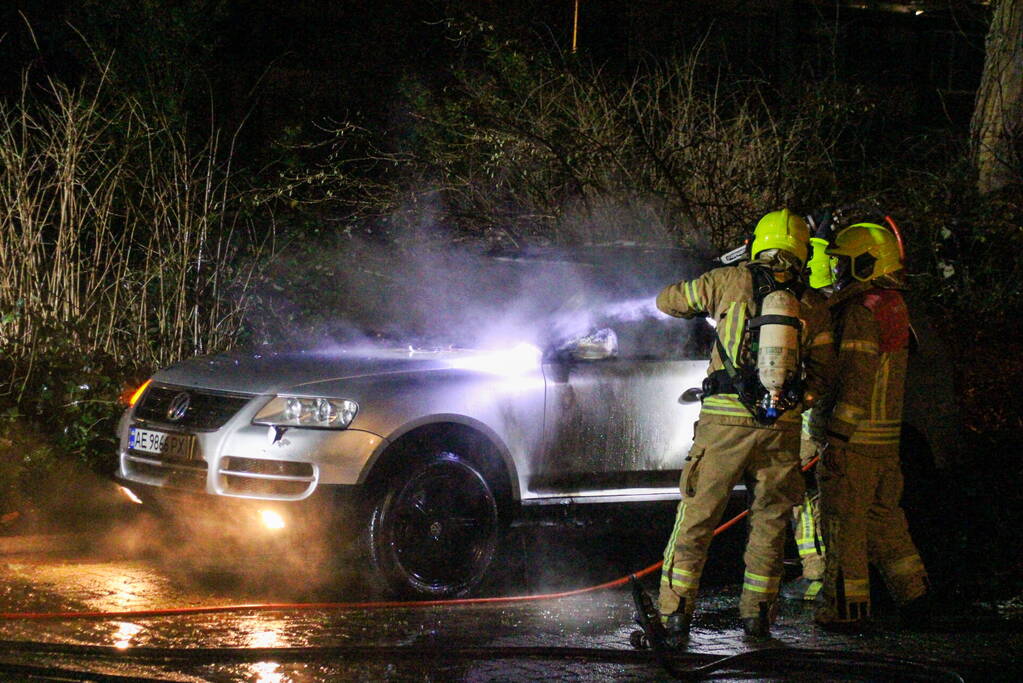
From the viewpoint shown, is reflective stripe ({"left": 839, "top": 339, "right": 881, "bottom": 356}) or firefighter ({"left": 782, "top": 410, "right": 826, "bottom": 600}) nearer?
reflective stripe ({"left": 839, "top": 339, "right": 881, "bottom": 356})

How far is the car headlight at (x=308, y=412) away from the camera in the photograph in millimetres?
5555

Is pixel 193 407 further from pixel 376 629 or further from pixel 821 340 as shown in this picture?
pixel 821 340

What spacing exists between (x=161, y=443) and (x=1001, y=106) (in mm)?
7877

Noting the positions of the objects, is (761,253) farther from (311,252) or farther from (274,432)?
(311,252)

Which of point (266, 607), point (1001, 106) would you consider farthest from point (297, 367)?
point (1001, 106)

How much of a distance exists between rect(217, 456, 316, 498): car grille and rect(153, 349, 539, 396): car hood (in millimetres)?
337

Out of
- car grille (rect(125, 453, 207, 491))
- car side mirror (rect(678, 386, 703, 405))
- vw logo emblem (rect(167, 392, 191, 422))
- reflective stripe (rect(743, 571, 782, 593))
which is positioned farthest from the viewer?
car side mirror (rect(678, 386, 703, 405))

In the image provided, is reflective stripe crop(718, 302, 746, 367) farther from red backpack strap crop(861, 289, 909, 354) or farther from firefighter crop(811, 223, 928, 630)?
red backpack strap crop(861, 289, 909, 354)

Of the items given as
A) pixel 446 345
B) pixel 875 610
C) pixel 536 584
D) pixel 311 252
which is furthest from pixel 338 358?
pixel 311 252

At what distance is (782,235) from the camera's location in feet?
17.1

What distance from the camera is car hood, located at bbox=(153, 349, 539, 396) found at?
569 centimetres

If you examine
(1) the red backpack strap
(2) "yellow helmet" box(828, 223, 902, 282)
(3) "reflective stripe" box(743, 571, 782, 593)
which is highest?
(2) "yellow helmet" box(828, 223, 902, 282)

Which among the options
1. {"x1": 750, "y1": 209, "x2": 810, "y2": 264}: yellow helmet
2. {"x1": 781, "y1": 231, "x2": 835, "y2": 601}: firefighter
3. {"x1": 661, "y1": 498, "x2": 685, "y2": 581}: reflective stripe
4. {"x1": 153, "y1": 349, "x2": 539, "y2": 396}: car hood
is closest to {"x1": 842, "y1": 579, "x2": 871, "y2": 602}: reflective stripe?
{"x1": 781, "y1": 231, "x2": 835, "y2": 601}: firefighter

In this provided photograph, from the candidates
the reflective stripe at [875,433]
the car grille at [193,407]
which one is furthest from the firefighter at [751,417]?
the car grille at [193,407]
